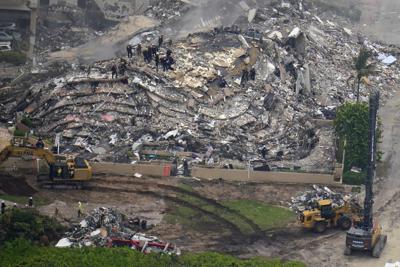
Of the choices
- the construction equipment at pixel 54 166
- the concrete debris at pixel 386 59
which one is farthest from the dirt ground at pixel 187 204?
the concrete debris at pixel 386 59

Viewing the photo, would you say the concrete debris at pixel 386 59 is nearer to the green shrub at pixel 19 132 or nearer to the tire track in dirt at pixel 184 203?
the tire track in dirt at pixel 184 203

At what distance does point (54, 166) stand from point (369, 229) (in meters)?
15.3

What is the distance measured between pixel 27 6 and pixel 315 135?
2297 centimetres

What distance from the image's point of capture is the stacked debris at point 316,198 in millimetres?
57925

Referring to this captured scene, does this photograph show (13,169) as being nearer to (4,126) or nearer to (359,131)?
(4,126)

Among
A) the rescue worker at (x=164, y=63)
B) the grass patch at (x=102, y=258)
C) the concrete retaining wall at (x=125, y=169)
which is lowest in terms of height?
the grass patch at (x=102, y=258)

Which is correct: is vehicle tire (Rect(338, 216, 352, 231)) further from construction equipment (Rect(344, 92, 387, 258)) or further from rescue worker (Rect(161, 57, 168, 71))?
rescue worker (Rect(161, 57, 168, 71))

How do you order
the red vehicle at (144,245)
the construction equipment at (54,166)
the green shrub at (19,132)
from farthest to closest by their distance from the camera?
the green shrub at (19,132) → the construction equipment at (54,166) → the red vehicle at (144,245)

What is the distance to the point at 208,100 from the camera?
66.9 meters

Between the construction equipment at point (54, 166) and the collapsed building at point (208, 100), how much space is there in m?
3.21

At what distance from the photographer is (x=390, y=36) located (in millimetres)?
88062

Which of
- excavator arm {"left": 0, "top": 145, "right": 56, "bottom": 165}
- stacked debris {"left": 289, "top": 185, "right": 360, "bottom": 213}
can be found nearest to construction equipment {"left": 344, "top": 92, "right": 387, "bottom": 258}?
stacked debris {"left": 289, "top": 185, "right": 360, "bottom": 213}

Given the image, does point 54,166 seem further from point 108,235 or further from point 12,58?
point 12,58

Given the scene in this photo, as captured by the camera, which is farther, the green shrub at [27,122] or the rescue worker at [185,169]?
the green shrub at [27,122]
